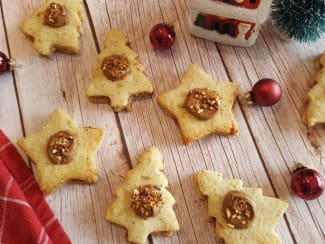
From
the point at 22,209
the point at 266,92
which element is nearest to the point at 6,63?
the point at 22,209

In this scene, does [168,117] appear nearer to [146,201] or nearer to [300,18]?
[146,201]

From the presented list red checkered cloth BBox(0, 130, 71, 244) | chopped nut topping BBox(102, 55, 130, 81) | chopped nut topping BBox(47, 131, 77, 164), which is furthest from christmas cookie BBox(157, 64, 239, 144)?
red checkered cloth BBox(0, 130, 71, 244)

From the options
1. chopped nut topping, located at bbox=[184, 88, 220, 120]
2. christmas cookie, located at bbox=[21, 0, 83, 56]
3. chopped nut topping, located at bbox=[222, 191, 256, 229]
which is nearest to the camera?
chopped nut topping, located at bbox=[222, 191, 256, 229]

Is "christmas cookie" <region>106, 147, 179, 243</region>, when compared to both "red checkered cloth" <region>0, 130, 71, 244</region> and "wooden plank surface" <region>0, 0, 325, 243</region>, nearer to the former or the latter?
"wooden plank surface" <region>0, 0, 325, 243</region>

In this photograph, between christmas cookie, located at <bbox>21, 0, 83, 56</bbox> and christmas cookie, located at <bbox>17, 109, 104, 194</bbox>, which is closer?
christmas cookie, located at <bbox>17, 109, 104, 194</bbox>

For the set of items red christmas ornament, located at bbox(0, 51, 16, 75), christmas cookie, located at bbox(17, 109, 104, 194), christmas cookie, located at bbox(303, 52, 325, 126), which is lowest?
christmas cookie, located at bbox(17, 109, 104, 194)

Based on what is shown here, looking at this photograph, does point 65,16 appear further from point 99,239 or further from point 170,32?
point 99,239
